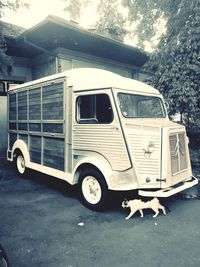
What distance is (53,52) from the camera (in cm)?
1088

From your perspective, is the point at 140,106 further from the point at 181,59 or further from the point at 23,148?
the point at 181,59

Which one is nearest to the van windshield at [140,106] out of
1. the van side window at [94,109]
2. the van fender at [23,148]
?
the van side window at [94,109]

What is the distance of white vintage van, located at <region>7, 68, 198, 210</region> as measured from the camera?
489 centimetres

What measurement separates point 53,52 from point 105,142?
6978 millimetres

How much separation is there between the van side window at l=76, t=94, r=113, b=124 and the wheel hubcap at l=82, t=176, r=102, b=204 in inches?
48.7

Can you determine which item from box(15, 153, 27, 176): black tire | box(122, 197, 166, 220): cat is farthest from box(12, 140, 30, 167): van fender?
box(122, 197, 166, 220): cat

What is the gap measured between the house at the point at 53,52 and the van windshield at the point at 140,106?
4499 millimetres

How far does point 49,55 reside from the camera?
11.0 m

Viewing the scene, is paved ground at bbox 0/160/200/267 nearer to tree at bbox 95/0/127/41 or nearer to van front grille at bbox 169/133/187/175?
van front grille at bbox 169/133/187/175

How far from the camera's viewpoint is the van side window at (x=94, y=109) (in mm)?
5323

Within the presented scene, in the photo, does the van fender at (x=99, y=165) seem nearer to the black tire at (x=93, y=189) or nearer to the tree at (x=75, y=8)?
the black tire at (x=93, y=189)

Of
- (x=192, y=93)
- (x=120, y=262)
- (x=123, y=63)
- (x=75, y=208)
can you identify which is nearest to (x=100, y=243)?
(x=120, y=262)

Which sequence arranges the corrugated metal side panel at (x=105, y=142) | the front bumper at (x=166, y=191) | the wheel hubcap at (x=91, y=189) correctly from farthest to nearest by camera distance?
the wheel hubcap at (x=91, y=189)
the corrugated metal side panel at (x=105, y=142)
the front bumper at (x=166, y=191)

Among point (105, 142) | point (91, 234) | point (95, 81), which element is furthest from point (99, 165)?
point (95, 81)
